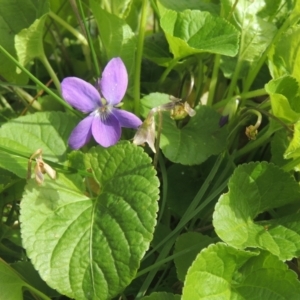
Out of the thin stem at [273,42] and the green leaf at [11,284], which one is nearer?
the green leaf at [11,284]

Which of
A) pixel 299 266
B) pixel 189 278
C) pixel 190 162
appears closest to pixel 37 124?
pixel 190 162

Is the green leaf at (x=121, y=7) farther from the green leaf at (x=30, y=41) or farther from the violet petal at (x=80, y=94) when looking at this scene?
the violet petal at (x=80, y=94)

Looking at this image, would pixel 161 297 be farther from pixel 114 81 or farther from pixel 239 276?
pixel 114 81

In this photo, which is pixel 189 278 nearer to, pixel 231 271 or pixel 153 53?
pixel 231 271

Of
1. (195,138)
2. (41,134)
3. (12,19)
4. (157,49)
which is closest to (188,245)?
(195,138)

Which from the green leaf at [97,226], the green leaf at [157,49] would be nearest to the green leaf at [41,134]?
the green leaf at [97,226]

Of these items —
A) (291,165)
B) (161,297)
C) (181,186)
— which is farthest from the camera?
(181,186)

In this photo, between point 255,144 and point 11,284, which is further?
point 255,144
